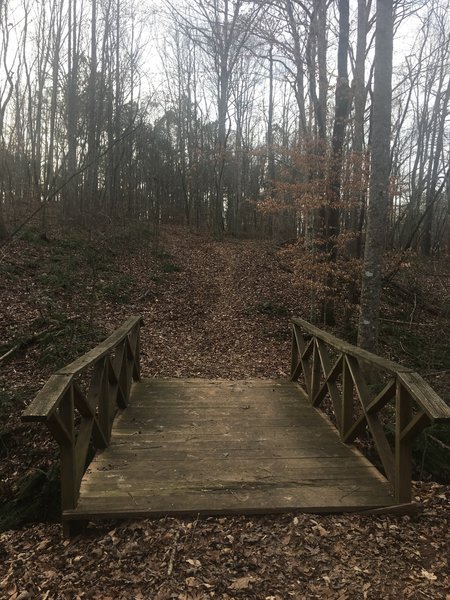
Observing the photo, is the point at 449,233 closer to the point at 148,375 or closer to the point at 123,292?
the point at 123,292

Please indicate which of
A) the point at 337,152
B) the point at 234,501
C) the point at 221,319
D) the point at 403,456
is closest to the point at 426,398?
the point at 403,456

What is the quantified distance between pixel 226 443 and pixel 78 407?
5.45ft

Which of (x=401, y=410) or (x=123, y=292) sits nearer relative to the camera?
(x=401, y=410)

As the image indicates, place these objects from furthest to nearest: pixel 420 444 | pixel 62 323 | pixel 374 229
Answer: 1. pixel 62 323
2. pixel 374 229
3. pixel 420 444

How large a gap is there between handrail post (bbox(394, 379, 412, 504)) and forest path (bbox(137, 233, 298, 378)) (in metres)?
4.56

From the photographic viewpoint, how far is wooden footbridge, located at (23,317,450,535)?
10.9 feet

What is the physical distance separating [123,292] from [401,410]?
10006mm

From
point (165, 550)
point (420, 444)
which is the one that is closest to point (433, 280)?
point (420, 444)

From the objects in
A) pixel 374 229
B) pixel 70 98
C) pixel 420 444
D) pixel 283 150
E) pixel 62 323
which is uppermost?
pixel 70 98

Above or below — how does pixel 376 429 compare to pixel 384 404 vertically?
below

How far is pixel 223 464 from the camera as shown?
4109mm

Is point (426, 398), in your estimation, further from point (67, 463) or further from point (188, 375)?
point (188, 375)

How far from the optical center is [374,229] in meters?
6.79

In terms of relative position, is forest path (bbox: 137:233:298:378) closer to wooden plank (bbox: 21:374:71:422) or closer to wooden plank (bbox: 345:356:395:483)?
wooden plank (bbox: 345:356:395:483)
